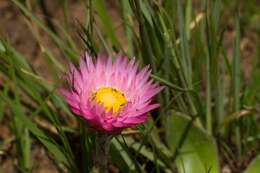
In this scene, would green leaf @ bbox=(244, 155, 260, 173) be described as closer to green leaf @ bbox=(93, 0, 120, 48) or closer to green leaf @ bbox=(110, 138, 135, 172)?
green leaf @ bbox=(110, 138, 135, 172)

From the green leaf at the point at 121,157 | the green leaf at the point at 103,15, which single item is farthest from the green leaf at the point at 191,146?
the green leaf at the point at 103,15

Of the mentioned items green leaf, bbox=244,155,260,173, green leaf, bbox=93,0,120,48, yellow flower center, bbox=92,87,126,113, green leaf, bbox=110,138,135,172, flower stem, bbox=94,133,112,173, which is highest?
green leaf, bbox=93,0,120,48

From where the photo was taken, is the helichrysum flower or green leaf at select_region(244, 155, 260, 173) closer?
the helichrysum flower

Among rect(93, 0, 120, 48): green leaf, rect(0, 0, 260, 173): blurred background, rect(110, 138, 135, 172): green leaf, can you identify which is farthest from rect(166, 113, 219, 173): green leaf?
rect(93, 0, 120, 48): green leaf

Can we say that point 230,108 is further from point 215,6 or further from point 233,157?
point 215,6

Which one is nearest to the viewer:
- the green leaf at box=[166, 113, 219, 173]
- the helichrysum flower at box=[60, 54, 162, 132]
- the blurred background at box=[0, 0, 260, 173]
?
the helichrysum flower at box=[60, 54, 162, 132]

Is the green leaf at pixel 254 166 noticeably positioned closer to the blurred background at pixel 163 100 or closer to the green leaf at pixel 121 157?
the blurred background at pixel 163 100
